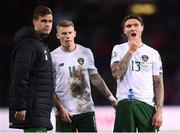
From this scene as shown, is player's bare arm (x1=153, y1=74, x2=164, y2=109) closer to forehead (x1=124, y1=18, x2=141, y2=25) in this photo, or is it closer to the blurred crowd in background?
forehead (x1=124, y1=18, x2=141, y2=25)

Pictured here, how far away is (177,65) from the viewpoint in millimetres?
15016

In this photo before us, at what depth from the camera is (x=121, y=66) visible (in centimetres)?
781

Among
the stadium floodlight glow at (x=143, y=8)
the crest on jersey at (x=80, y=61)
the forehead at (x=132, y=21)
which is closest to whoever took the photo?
the forehead at (x=132, y=21)

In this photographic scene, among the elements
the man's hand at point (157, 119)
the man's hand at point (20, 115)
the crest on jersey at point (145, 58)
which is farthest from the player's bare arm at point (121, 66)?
the man's hand at point (20, 115)

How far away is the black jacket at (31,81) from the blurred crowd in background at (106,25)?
606 cm

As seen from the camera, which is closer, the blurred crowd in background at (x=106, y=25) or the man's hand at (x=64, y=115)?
the man's hand at (x=64, y=115)

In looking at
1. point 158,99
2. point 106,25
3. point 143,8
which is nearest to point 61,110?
point 158,99

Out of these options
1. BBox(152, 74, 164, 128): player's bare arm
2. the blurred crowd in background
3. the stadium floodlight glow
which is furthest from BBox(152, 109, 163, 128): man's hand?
the stadium floodlight glow

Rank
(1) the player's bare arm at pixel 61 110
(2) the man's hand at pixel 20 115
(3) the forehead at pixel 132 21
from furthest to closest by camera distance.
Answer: (1) the player's bare arm at pixel 61 110 < (3) the forehead at pixel 132 21 < (2) the man's hand at pixel 20 115

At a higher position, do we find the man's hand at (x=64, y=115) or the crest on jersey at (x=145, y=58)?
the crest on jersey at (x=145, y=58)

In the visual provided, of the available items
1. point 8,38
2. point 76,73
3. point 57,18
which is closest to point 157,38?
point 57,18

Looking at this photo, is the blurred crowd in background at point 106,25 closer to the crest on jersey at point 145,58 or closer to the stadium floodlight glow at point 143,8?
the stadium floodlight glow at point 143,8

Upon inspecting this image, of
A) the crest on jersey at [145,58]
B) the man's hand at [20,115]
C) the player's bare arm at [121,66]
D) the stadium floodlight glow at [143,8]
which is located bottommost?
the man's hand at [20,115]

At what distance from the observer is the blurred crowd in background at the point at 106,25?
14.3 metres
